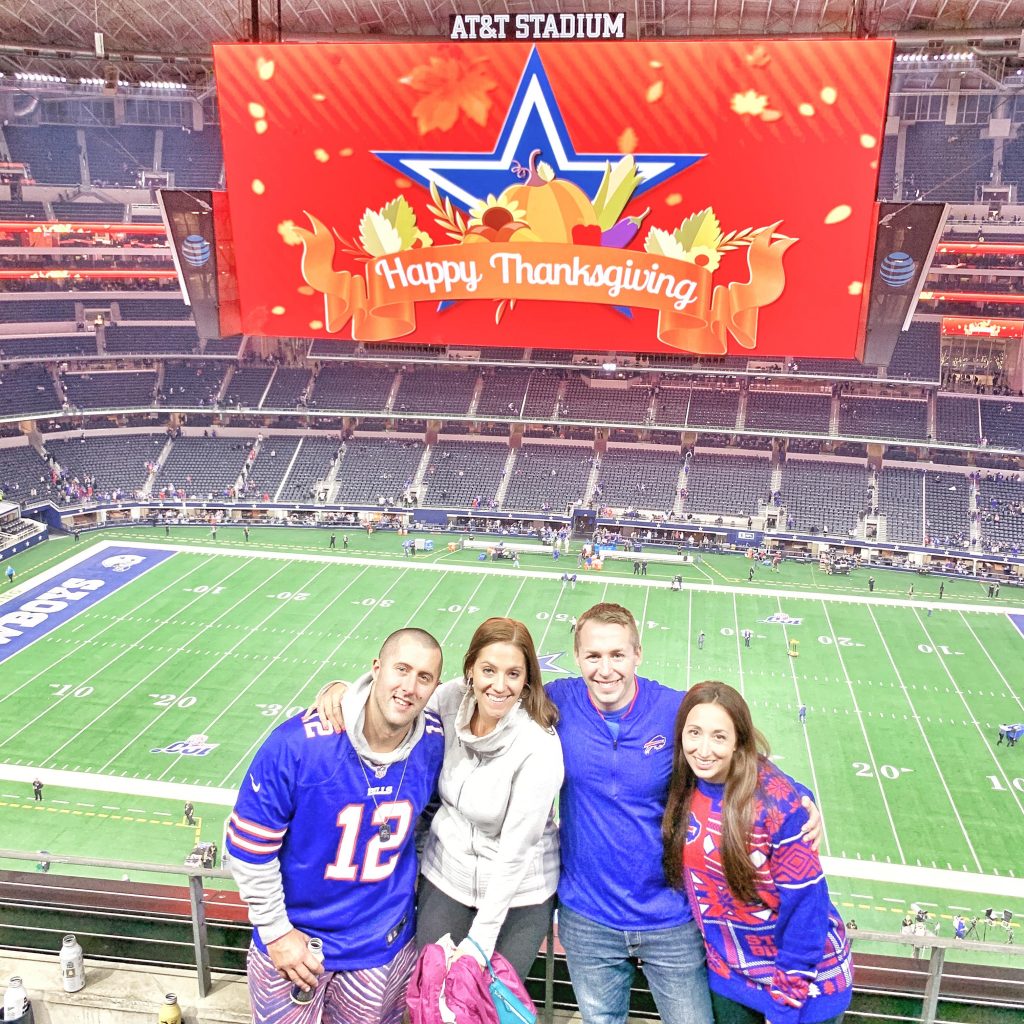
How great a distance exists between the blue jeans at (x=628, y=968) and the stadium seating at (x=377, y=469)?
39.7 meters

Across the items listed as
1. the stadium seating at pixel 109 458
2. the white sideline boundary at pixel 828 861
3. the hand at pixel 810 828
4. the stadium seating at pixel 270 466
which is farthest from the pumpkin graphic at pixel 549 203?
the stadium seating at pixel 109 458

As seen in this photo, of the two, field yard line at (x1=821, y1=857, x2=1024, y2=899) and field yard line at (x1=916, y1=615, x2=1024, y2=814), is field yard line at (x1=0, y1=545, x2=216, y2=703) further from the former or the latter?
field yard line at (x1=916, y1=615, x2=1024, y2=814)

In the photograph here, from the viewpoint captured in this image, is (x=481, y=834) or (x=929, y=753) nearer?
(x=481, y=834)

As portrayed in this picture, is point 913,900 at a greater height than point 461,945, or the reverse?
point 461,945

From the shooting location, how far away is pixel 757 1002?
3793 mm

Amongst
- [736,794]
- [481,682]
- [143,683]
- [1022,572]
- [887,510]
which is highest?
[887,510]

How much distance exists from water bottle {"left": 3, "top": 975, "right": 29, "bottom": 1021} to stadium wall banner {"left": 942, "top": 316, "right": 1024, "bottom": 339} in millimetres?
48321

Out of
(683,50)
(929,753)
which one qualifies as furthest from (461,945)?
(929,753)

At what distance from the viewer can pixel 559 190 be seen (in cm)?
1218

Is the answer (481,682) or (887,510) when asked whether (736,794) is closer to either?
(481,682)

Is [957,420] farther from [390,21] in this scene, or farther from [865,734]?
[390,21]

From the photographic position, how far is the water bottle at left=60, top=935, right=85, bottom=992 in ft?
15.2

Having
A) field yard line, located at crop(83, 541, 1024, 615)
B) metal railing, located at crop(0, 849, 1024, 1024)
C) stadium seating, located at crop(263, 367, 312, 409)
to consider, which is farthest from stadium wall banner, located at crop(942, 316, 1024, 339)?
metal railing, located at crop(0, 849, 1024, 1024)

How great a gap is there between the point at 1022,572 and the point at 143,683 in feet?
110
